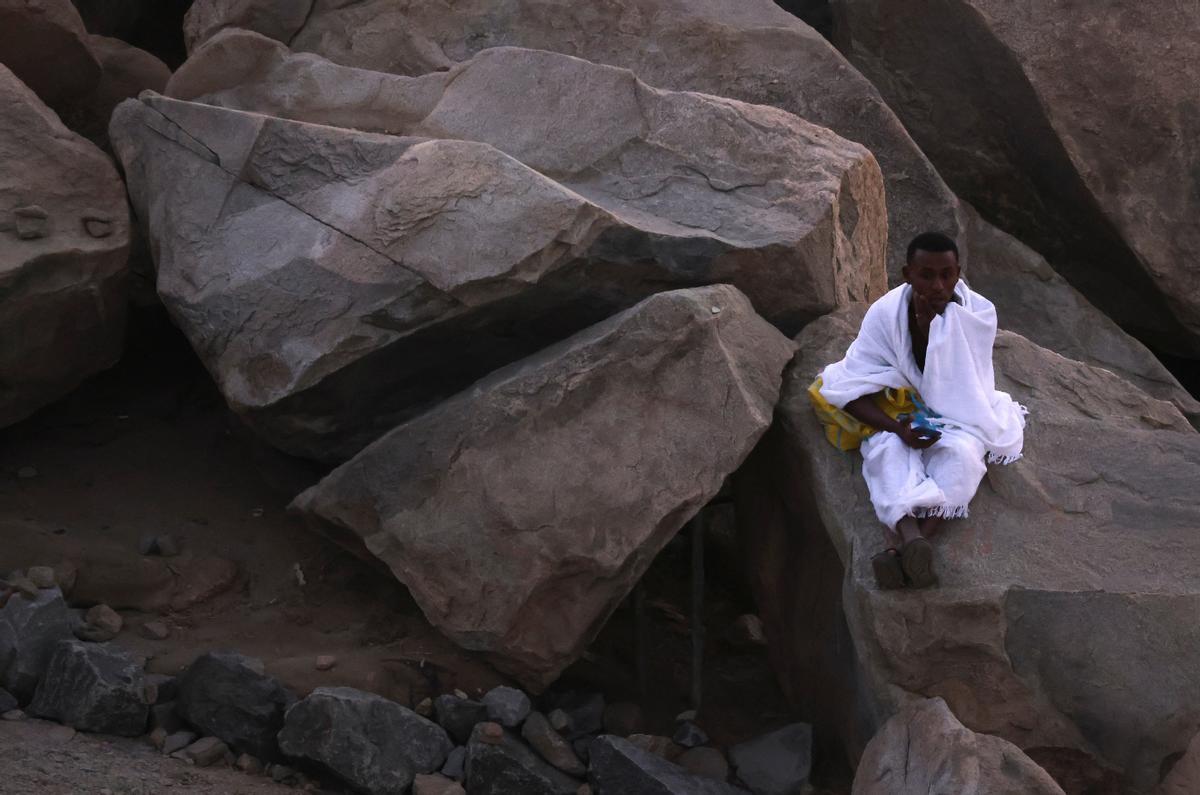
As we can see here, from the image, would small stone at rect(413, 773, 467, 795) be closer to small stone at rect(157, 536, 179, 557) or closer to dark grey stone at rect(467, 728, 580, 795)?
dark grey stone at rect(467, 728, 580, 795)

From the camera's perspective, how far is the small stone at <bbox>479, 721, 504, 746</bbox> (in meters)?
3.54

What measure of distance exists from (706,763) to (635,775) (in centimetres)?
35

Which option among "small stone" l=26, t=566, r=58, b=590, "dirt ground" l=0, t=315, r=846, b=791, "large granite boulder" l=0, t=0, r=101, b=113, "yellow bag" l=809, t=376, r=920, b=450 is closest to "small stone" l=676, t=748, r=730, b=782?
"dirt ground" l=0, t=315, r=846, b=791

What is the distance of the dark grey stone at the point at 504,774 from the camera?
3.47 m

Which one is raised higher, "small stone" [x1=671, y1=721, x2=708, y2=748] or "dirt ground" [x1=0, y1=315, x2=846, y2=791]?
"small stone" [x1=671, y1=721, x2=708, y2=748]

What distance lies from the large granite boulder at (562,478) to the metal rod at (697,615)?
0.46 metres

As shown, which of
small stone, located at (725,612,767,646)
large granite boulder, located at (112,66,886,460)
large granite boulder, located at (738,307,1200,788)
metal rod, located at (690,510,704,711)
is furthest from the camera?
small stone, located at (725,612,767,646)

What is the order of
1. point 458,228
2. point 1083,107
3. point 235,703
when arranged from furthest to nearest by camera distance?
point 1083,107 < point 458,228 < point 235,703

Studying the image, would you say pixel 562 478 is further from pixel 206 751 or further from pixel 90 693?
pixel 90 693

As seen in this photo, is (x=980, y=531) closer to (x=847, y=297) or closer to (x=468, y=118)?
(x=847, y=297)

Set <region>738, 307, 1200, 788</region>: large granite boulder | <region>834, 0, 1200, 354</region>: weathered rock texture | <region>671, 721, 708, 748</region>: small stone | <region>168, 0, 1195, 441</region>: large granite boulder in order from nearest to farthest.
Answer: <region>738, 307, 1200, 788</region>: large granite boulder
<region>671, 721, 708, 748</region>: small stone
<region>168, 0, 1195, 441</region>: large granite boulder
<region>834, 0, 1200, 354</region>: weathered rock texture

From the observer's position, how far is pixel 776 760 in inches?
148

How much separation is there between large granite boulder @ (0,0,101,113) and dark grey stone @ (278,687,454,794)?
2.80m

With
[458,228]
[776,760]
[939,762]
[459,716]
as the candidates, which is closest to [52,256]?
[458,228]
